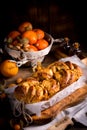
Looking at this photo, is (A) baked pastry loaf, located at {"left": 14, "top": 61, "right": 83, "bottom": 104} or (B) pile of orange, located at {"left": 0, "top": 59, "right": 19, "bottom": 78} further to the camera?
(B) pile of orange, located at {"left": 0, "top": 59, "right": 19, "bottom": 78}

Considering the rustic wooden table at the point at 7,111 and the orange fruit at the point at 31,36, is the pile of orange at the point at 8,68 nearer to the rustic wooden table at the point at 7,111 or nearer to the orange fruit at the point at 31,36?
the rustic wooden table at the point at 7,111

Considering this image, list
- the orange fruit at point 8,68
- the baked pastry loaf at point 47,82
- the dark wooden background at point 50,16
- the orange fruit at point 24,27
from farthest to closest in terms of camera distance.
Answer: the dark wooden background at point 50,16 → the orange fruit at point 24,27 → the orange fruit at point 8,68 → the baked pastry loaf at point 47,82

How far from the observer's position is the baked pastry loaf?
3.56ft

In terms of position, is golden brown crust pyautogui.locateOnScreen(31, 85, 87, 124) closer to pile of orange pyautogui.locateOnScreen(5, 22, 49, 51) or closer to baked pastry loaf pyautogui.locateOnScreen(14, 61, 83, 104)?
baked pastry loaf pyautogui.locateOnScreen(14, 61, 83, 104)

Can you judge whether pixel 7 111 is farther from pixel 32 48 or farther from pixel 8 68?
pixel 32 48

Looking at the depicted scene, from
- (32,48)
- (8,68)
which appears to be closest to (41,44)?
(32,48)

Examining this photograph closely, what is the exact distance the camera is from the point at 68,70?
1.20m

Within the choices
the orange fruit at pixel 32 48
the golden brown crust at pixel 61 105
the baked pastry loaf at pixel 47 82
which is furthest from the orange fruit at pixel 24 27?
the golden brown crust at pixel 61 105

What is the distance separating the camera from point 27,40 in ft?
4.49

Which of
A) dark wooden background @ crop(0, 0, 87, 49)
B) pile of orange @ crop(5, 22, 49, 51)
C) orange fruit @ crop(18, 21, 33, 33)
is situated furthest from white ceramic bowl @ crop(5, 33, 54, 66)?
dark wooden background @ crop(0, 0, 87, 49)

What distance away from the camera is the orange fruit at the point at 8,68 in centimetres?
134

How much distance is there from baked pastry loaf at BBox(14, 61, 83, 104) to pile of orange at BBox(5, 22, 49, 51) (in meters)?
0.19

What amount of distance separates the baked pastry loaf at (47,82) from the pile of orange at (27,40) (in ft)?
0.62

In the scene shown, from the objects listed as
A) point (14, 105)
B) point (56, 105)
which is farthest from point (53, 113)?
point (14, 105)
